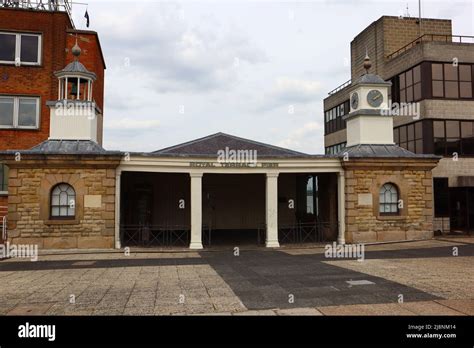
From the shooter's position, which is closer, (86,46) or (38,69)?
(38,69)

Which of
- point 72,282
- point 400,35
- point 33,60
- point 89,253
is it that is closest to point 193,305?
point 72,282

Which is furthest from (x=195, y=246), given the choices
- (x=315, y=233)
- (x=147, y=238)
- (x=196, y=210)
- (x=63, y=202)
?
(x=315, y=233)

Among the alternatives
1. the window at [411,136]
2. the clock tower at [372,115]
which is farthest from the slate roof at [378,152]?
the window at [411,136]

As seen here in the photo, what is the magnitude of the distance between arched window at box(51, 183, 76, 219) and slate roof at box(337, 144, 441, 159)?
38.4 ft

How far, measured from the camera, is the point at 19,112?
22953mm

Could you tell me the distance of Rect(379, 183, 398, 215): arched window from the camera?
1945 cm

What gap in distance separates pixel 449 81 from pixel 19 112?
24181mm

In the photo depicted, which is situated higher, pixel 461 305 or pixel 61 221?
pixel 61 221

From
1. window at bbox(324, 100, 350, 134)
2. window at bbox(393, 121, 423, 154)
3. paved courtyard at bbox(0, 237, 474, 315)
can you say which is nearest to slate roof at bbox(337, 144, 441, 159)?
paved courtyard at bbox(0, 237, 474, 315)

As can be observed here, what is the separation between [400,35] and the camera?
30516 millimetres

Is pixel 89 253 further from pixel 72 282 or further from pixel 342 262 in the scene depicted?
pixel 342 262

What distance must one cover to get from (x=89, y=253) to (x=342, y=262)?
9567 millimetres

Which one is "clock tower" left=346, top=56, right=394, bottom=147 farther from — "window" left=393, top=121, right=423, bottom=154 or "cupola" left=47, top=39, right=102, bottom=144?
"cupola" left=47, top=39, right=102, bottom=144

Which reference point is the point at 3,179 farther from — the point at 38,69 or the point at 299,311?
the point at 299,311
